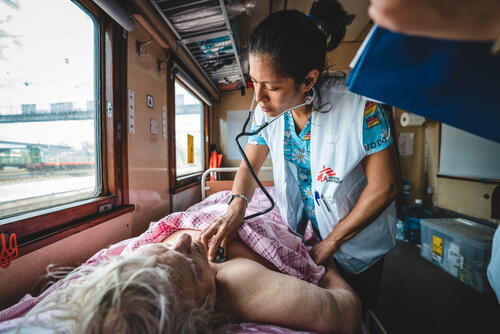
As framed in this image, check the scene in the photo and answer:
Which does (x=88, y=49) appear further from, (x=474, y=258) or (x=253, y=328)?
(x=474, y=258)

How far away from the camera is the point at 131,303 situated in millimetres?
513

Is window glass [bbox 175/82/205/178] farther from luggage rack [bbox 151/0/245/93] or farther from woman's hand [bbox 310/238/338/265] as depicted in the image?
woman's hand [bbox 310/238/338/265]

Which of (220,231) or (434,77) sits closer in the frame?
(434,77)

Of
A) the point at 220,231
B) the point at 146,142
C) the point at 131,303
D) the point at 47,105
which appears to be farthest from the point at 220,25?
the point at 131,303

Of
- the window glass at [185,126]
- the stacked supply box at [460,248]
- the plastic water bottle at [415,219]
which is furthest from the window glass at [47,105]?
the plastic water bottle at [415,219]

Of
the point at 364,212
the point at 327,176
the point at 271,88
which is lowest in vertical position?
the point at 364,212

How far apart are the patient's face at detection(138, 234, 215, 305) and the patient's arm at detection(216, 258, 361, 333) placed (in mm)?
71

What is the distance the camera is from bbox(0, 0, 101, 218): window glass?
35.1 inches

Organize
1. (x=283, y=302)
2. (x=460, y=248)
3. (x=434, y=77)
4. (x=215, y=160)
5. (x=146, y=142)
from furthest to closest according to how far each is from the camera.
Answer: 1. (x=215, y=160)
2. (x=460, y=248)
3. (x=146, y=142)
4. (x=283, y=302)
5. (x=434, y=77)

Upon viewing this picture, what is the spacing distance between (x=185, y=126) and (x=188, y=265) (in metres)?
2.38

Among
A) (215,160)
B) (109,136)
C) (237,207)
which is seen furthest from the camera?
(215,160)

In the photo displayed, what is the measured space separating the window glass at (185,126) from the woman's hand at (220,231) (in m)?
1.62

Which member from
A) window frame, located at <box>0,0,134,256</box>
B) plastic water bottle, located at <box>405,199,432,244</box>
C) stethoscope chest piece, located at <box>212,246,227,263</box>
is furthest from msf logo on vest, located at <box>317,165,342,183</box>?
plastic water bottle, located at <box>405,199,432,244</box>

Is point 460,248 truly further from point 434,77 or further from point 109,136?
point 109,136
